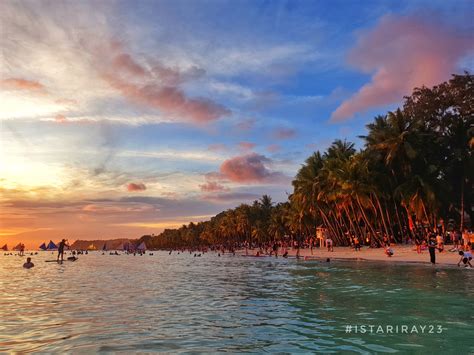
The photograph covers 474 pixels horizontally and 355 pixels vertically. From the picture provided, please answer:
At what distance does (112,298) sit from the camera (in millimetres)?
20297

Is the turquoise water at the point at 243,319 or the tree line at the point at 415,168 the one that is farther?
the tree line at the point at 415,168

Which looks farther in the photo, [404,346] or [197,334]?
[197,334]

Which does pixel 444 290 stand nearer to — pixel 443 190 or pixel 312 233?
pixel 443 190

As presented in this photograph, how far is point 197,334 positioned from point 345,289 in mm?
12155

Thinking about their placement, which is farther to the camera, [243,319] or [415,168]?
[415,168]

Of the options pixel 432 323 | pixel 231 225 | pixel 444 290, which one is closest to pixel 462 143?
pixel 444 290

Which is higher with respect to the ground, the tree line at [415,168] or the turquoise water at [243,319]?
the tree line at [415,168]

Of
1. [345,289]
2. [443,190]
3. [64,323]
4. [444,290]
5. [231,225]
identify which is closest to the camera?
[64,323]

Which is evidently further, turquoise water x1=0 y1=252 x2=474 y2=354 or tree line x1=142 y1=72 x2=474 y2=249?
tree line x1=142 y1=72 x2=474 y2=249

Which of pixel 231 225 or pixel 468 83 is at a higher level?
pixel 468 83

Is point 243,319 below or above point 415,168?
below

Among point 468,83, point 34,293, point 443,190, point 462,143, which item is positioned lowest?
point 34,293

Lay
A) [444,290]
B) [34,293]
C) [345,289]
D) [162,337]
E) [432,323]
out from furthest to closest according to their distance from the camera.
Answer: [34,293] → [345,289] → [444,290] → [432,323] → [162,337]

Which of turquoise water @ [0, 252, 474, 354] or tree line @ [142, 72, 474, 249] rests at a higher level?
tree line @ [142, 72, 474, 249]
